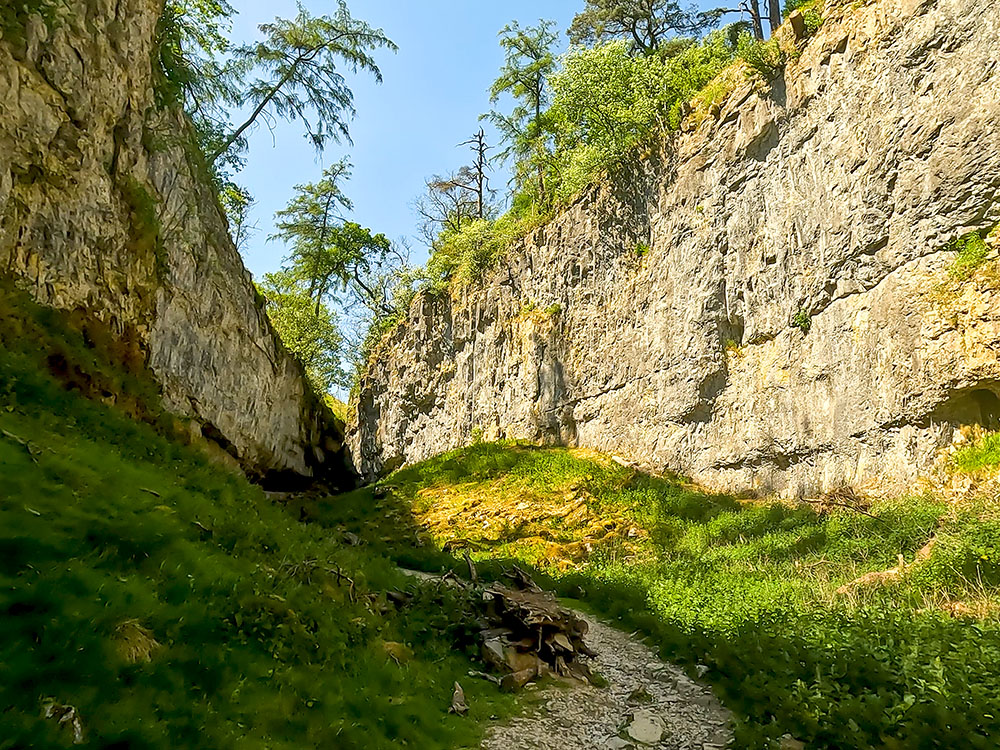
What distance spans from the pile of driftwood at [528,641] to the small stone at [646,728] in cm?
113

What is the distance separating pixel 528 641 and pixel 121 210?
11768mm

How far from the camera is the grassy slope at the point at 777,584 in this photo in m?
4.80

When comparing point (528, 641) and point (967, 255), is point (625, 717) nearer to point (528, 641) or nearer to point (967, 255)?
point (528, 641)

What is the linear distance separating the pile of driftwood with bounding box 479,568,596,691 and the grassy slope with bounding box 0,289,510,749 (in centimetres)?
44

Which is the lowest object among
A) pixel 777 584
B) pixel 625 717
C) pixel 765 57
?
pixel 625 717

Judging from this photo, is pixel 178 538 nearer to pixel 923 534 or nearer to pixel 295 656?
pixel 295 656

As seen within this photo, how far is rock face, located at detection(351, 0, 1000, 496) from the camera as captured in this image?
12.5 m

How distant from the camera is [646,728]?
5.60 meters

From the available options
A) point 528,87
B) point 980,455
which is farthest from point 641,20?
point 980,455

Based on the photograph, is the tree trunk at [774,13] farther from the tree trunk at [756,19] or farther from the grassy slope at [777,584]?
the grassy slope at [777,584]

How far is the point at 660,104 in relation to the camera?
75.6ft

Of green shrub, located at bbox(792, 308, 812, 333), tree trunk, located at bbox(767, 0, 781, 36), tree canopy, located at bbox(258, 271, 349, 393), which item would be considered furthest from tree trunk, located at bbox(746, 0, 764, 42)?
tree canopy, located at bbox(258, 271, 349, 393)

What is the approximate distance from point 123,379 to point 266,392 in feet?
40.0

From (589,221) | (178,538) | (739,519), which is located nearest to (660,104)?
(589,221)
